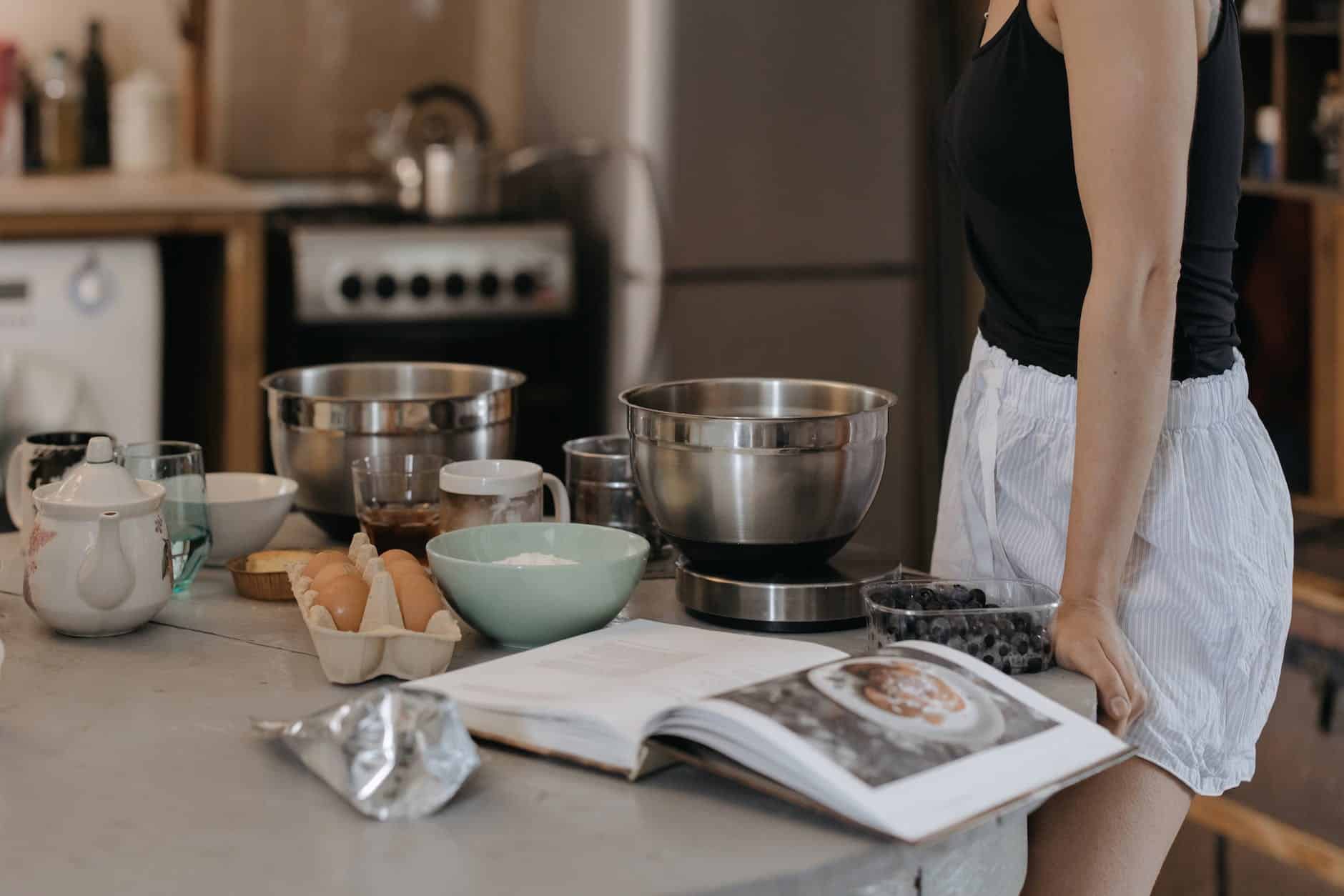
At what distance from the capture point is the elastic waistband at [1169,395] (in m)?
1.34

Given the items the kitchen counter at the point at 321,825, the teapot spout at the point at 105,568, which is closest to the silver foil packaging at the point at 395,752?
the kitchen counter at the point at 321,825

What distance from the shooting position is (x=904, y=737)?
94 cm

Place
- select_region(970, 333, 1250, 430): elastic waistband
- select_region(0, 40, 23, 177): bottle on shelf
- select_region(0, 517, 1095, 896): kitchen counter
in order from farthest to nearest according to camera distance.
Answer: select_region(0, 40, 23, 177): bottle on shelf
select_region(970, 333, 1250, 430): elastic waistband
select_region(0, 517, 1095, 896): kitchen counter

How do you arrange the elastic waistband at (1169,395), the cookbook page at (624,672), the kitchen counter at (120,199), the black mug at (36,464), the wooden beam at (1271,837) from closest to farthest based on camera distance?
the cookbook page at (624,672), the elastic waistband at (1169,395), the black mug at (36,464), the wooden beam at (1271,837), the kitchen counter at (120,199)

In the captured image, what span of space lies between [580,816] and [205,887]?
215mm

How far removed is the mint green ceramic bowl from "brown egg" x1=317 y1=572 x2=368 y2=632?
7 cm

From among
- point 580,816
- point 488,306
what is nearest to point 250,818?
point 580,816

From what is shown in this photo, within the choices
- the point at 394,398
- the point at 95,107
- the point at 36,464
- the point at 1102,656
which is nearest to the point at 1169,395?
the point at 1102,656

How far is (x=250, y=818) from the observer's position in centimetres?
92

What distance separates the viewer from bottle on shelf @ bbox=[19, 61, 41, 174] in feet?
11.5

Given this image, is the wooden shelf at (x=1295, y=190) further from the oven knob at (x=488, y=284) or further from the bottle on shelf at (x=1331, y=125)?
the oven knob at (x=488, y=284)

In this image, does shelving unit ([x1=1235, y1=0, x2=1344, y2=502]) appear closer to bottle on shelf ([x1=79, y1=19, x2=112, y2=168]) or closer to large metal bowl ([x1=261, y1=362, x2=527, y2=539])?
large metal bowl ([x1=261, y1=362, x2=527, y2=539])

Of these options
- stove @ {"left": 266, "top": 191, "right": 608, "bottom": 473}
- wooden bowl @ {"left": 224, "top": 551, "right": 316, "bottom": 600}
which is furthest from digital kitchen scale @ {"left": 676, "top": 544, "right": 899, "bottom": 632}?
stove @ {"left": 266, "top": 191, "right": 608, "bottom": 473}

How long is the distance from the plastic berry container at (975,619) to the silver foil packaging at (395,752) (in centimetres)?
36
